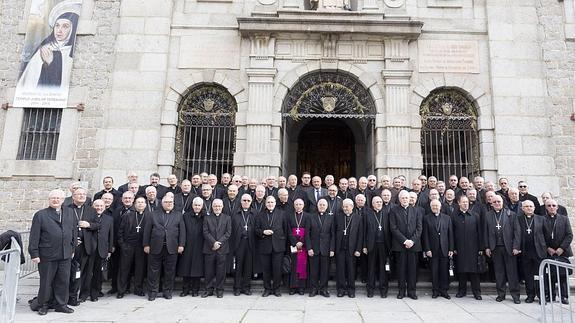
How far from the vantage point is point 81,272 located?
6582 mm

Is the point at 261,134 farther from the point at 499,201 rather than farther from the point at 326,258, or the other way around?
the point at 499,201

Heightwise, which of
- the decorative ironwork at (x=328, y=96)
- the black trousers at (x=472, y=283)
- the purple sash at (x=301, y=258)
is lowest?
the black trousers at (x=472, y=283)

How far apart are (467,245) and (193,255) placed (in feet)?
16.2

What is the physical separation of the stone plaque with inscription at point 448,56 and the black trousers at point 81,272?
28.4 feet

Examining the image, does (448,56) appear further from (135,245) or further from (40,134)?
(40,134)

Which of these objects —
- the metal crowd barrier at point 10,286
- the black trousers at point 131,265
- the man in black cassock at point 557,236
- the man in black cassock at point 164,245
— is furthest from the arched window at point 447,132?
the metal crowd barrier at point 10,286

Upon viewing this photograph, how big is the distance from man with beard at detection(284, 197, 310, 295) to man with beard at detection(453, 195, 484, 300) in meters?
2.73

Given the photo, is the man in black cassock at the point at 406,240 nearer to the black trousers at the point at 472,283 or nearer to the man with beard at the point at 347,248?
the man with beard at the point at 347,248

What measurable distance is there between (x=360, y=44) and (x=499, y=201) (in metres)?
5.37

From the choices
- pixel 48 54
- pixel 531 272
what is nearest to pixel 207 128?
pixel 48 54

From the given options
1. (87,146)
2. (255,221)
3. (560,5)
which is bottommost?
(255,221)

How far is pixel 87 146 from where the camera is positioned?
10117mm

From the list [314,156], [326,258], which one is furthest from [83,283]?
[314,156]

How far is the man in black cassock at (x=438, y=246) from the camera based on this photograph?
23.6 feet
